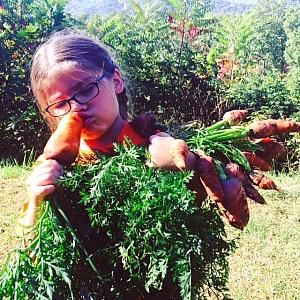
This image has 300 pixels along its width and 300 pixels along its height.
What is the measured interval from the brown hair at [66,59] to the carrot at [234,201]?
0.53m

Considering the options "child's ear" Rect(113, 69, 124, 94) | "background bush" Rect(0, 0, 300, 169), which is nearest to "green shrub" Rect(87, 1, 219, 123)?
"background bush" Rect(0, 0, 300, 169)

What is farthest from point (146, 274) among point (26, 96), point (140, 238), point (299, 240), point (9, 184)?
point (26, 96)

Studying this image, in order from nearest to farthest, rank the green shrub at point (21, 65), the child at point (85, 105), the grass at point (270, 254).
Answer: the child at point (85, 105) < the grass at point (270, 254) < the green shrub at point (21, 65)

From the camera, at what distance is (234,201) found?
1.16 metres

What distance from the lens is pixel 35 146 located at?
650cm

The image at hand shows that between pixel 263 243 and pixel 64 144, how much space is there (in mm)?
2859

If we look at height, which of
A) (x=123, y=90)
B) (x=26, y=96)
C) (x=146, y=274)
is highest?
(x=123, y=90)

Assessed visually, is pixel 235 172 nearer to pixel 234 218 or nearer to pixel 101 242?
pixel 234 218

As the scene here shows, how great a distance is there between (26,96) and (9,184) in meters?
1.95

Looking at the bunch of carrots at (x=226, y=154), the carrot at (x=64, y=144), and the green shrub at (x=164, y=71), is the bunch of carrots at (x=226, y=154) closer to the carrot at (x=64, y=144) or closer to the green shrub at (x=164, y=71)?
the carrot at (x=64, y=144)

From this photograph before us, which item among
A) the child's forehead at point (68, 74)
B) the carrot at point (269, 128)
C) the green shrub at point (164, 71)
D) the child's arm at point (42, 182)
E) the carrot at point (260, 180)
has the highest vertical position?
the child's forehead at point (68, 74)

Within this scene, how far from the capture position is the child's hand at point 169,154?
3.72ft

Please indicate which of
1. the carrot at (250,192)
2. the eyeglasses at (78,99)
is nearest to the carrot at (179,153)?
the carrot at (250,192)

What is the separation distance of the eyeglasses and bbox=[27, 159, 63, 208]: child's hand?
0.22 m
